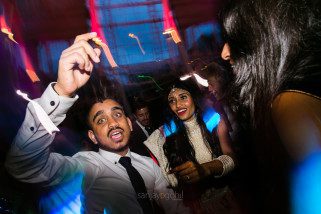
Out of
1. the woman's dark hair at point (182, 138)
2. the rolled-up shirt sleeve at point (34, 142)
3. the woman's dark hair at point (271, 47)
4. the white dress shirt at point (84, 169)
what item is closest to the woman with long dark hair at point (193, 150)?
the woman's dark hair at point (182, 138)

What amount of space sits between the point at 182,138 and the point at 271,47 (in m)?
1.87

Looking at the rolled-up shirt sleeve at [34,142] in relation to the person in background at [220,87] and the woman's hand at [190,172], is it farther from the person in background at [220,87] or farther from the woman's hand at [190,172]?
the person in background at [220,87]

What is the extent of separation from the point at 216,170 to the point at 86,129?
1.28 meters

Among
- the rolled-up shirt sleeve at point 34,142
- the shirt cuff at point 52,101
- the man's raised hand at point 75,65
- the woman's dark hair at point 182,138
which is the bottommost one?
the woman's dark hair at point 182,138

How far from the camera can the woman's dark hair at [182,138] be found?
2.60 metres

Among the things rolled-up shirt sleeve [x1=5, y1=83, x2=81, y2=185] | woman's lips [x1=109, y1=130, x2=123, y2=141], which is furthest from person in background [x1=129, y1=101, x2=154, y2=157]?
rolled-up shirt sleeve [x1=5, y1=83, x2=81, y2=185]

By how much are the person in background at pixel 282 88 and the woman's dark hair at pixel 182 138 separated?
1.62m

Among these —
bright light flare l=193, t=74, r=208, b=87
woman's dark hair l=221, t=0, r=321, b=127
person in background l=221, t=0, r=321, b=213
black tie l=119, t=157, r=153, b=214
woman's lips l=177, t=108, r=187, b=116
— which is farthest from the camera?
bright light flare l=193, t=74, r=208, b=87

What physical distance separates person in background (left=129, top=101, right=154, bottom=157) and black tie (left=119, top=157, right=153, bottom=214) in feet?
1.25

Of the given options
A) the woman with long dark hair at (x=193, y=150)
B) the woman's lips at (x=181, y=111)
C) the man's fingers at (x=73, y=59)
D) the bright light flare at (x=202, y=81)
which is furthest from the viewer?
the bright light flare at (x=202, y=81)

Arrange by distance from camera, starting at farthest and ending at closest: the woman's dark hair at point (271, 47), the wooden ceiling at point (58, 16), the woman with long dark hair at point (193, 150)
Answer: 1. the wooden ceiling at point (58, 16)
2. the woman with long dark hair at point (193, 150)
3. the woman's dark hair at point (271, 47)

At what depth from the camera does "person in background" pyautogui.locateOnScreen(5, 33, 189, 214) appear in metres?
1.48

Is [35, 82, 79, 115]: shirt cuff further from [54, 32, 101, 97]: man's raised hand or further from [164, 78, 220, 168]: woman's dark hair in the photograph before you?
[164, 78, 220, 168]: woman's dark hair

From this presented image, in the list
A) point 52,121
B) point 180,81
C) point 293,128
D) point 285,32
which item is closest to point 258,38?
point 285,32
